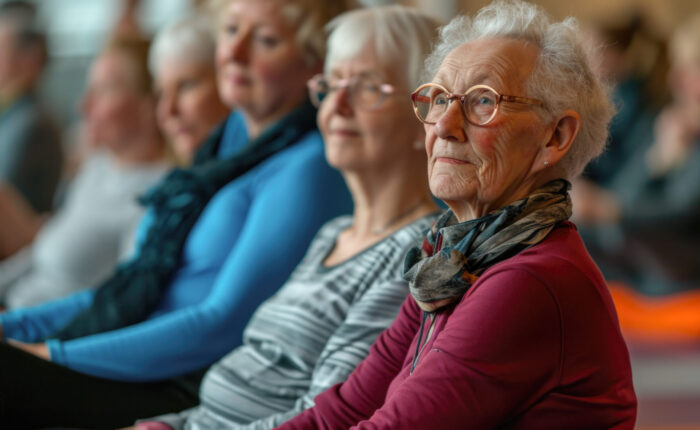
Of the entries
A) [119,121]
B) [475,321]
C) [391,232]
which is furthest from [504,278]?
[119,121]

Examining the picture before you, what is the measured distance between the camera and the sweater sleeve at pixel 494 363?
3.49 ft

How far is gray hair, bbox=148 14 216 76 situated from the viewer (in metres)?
2.68

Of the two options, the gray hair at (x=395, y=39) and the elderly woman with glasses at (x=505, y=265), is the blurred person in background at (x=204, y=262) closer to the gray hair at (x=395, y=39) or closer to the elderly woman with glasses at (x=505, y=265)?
the gray hair at (x=395, y=39)

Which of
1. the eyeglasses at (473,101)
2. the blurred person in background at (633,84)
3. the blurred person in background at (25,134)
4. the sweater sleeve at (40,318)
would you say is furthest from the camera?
the blurred person in background at (633,84)

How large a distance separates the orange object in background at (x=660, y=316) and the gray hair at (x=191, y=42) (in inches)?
102

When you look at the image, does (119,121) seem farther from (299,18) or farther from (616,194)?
(616,194)

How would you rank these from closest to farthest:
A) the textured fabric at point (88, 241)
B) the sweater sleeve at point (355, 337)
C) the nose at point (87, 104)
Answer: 1. the sweater sleeve at point (355, 337)
2. the textured fabric at point (88, 241)
3. the nose at point (87, 104)

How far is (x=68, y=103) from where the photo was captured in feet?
25.8

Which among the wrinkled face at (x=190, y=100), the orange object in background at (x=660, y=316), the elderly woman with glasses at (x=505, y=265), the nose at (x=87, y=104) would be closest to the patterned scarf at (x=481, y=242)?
the elderly woman with glasses at (x=505, y=265)

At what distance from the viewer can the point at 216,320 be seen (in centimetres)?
194

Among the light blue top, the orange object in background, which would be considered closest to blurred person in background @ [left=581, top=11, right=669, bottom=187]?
the orange object in background

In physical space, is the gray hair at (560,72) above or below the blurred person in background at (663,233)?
above

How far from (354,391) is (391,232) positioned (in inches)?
15.9

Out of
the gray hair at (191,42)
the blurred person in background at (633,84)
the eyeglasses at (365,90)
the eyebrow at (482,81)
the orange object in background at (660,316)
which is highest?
the gray hair at (191,42)
